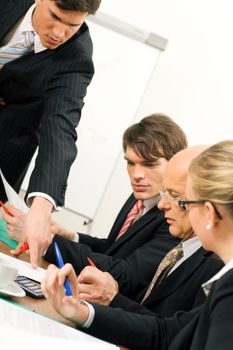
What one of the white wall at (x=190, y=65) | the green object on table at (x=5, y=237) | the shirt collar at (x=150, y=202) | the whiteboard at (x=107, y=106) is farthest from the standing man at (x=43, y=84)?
the white wall at (x=190, y=65)

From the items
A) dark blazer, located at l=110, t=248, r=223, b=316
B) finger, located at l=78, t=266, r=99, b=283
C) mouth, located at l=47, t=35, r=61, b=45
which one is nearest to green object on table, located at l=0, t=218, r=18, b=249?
finger, located at l=78, t=266, r=99, b=283

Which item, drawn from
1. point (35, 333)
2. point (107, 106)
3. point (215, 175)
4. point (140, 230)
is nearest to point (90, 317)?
point (35, 333)

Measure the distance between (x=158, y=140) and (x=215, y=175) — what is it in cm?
113

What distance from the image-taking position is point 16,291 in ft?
4.01

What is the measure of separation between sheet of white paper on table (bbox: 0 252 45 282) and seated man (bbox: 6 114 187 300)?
1.00 ft

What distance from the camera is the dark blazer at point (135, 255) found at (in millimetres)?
1896

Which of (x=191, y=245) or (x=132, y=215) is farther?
(x=132, y=215)

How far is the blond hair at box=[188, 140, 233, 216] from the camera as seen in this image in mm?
1189

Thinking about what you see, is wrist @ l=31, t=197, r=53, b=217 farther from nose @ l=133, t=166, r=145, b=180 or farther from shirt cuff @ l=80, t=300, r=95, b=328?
nose @ l=133, t=166, r=145, b=180

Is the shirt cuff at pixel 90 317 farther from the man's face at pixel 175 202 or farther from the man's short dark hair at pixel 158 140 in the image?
the man's short dark hair at pixel 158 140

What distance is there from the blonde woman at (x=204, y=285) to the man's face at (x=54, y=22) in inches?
29.7

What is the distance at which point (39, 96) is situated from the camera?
79.9 inches

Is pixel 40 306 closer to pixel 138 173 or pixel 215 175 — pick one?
pixel 215 175

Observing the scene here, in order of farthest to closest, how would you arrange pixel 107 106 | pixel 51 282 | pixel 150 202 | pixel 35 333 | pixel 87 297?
pixel 107 106 → pixel 150 202 → pixel 87 297 → pixel 51 282 → pixel 35 333
